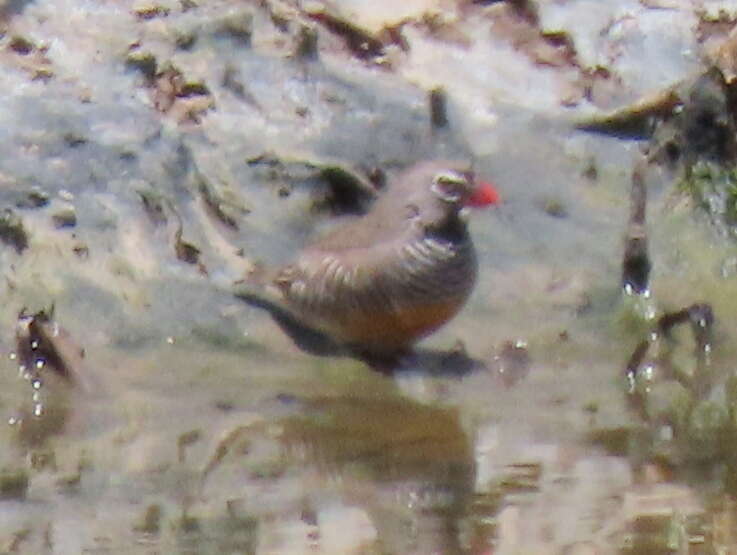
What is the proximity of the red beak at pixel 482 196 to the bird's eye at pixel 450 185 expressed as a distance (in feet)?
0.16

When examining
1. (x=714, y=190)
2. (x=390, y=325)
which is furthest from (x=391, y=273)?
(x=714, y=190)

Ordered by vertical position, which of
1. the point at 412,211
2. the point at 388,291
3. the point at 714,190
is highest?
the point at 714,190

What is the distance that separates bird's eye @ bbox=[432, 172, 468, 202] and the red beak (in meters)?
0.05

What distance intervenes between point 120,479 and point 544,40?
4.03 meters

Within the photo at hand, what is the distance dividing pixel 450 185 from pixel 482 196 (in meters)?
0.14

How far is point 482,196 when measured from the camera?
816 centimetres

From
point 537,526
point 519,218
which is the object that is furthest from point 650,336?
point 537,526

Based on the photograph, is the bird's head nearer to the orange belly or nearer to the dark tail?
the orange belly

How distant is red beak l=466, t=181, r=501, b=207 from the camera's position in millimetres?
8141

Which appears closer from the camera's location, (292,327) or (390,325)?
(390,325)

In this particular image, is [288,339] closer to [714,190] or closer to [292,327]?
[292,327]

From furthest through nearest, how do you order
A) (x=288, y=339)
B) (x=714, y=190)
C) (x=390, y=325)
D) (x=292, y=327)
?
(x=714, y=190), (x=292, y=327), (x=288, y=339), (x=390, y=325)

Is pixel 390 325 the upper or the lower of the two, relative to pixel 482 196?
lower

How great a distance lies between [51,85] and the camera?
8586 millimetres
